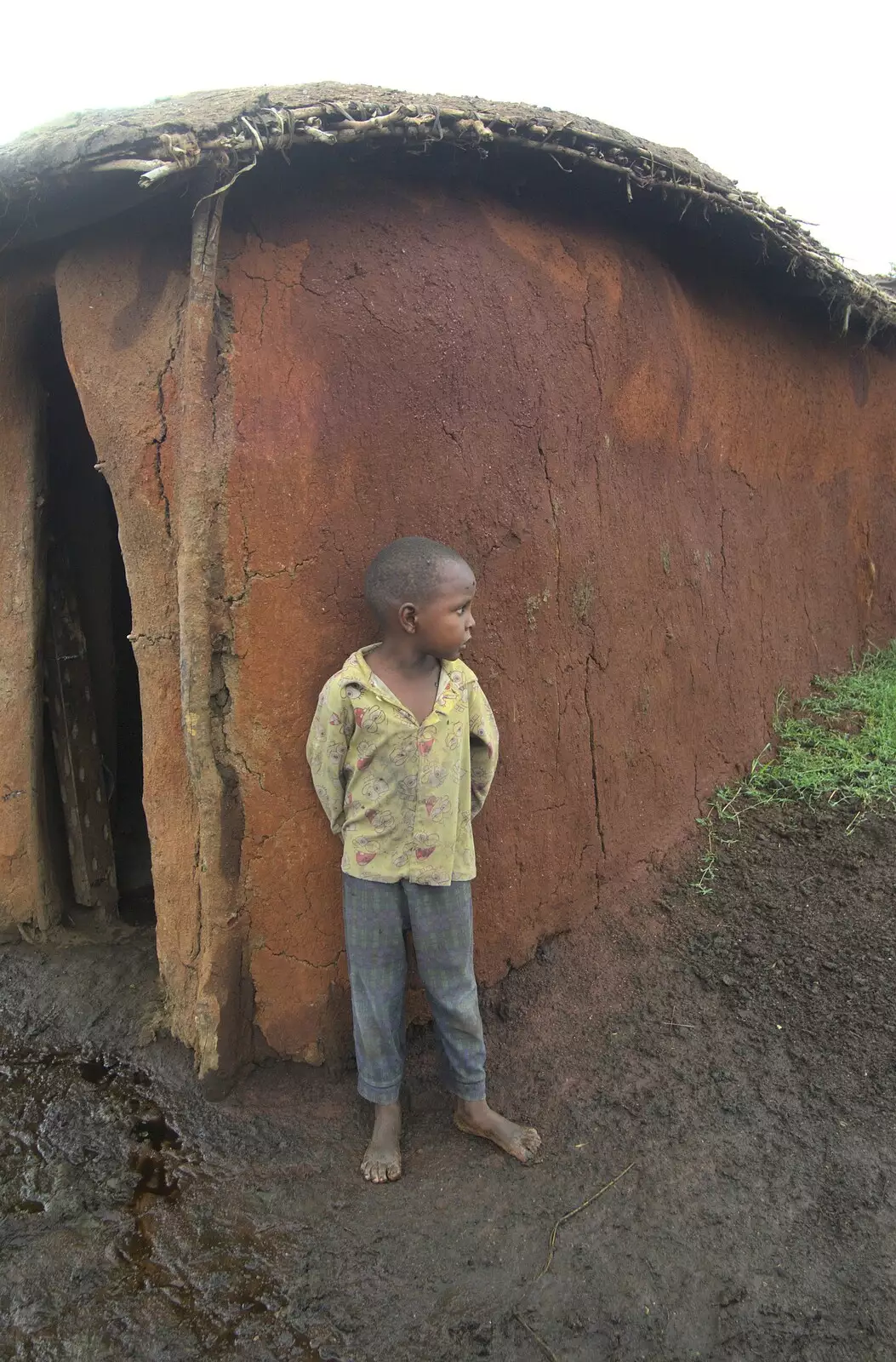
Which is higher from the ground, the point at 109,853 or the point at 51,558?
the point at 51,558

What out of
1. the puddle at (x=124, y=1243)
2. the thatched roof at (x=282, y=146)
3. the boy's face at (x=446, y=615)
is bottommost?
the puddle at (x=124, y=1243)

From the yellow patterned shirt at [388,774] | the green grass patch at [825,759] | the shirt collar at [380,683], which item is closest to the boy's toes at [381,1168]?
the yellow patterned shirt at [388,774]

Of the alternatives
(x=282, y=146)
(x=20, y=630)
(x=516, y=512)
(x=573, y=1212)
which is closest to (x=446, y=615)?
(x=516, y=512)

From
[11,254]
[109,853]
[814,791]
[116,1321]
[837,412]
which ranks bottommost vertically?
[116,1321]

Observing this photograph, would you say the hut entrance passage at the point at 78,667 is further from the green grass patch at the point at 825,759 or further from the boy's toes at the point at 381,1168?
the green grass patch at the point at 825,759

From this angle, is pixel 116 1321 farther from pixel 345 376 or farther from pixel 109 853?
pixel 345 376

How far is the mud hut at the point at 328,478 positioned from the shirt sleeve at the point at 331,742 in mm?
264

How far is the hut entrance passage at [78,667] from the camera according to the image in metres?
3.61

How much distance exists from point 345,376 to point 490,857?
160cm

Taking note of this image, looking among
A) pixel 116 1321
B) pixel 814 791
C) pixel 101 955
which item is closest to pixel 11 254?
pixel 101 955

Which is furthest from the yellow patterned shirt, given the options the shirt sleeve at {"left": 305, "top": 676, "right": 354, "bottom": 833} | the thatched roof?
the thatched roof

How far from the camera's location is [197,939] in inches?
114

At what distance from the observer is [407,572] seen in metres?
2.31

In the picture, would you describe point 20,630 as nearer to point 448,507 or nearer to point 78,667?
point 78,667
